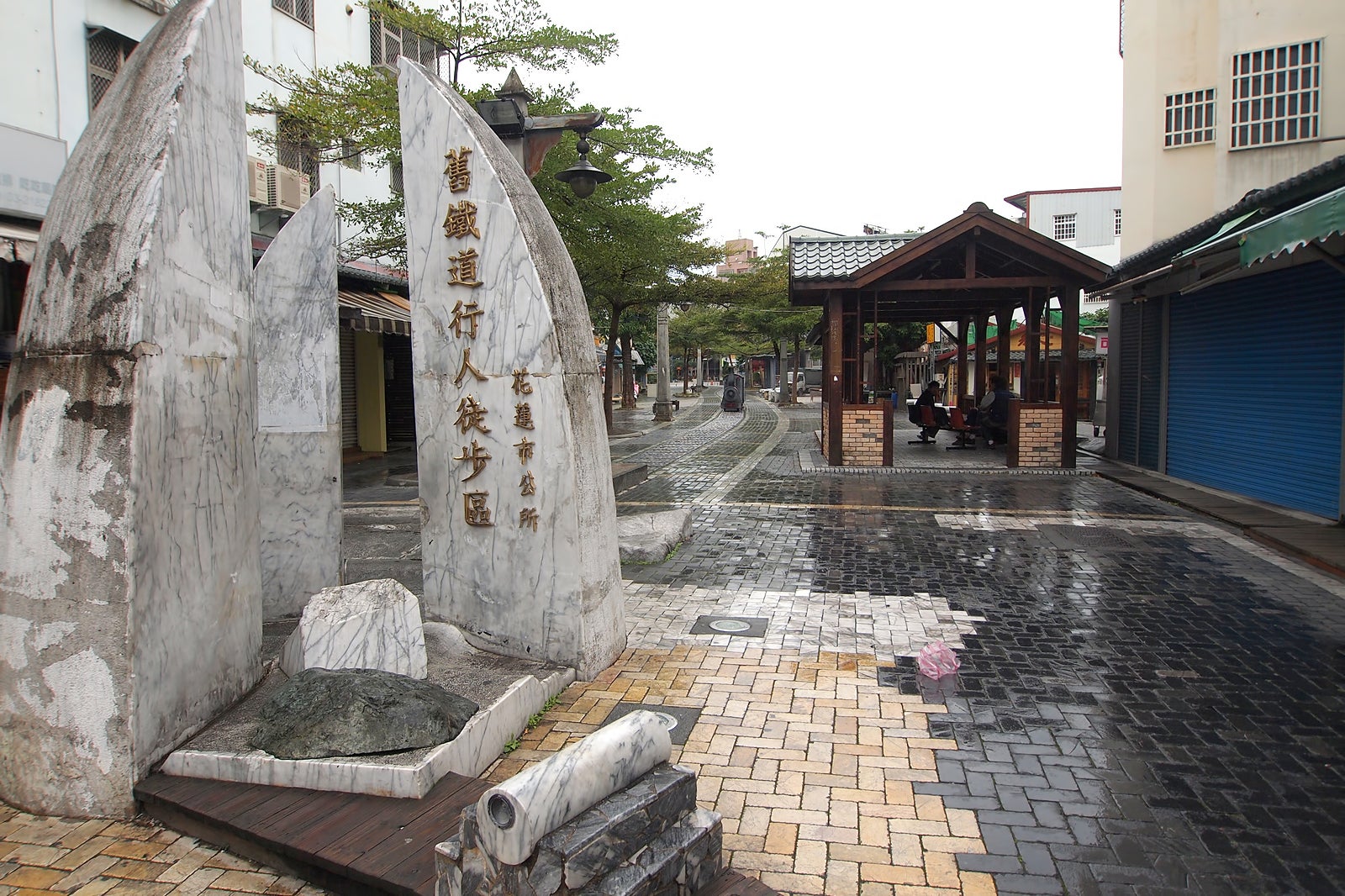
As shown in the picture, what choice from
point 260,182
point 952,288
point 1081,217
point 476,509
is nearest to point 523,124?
point 476,509

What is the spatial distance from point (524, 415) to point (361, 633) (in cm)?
151

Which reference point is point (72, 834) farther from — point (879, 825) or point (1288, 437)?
point (1288, 437)

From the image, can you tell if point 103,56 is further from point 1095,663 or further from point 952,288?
point 1095,663

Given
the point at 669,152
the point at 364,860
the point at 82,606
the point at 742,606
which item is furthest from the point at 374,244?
the point at 364,860

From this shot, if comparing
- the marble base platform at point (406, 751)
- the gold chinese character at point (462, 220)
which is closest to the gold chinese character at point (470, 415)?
the gold chinese character at point (462, 220)

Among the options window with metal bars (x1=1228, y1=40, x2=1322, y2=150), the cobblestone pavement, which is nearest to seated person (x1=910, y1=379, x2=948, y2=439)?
window with metal bars (x1=1228, y1=40, x2=1322, y2=150)

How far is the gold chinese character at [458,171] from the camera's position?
517cm

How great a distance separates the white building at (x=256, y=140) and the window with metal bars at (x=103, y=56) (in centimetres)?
2

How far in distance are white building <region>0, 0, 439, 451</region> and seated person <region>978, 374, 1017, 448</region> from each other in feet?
39.2

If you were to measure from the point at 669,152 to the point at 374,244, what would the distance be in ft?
19.8

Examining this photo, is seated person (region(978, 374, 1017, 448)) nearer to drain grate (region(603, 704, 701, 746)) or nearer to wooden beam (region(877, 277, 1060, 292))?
wooden beam (region(877, 277, 1060, 292))

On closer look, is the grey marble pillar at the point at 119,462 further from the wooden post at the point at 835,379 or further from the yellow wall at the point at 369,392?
the yellow wall at the point at 369,392

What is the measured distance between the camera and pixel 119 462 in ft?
11.7

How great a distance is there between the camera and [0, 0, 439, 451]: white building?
11.3 m
